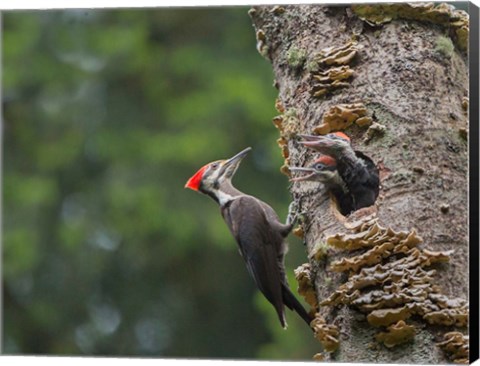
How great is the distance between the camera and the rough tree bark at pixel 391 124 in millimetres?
3455

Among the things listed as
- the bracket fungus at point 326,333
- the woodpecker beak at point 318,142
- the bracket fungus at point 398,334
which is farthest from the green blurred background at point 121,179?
the bracket fungus at point 398,334

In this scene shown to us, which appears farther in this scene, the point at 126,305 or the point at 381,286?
the point at 126,305

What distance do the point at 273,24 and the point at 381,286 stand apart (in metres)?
1.03

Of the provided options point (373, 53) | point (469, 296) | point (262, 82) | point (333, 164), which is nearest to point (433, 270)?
point (469, 296)

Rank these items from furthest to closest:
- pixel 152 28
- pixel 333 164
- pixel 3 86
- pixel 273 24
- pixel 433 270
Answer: pixel 152 28 → pixel 3 86 → pixel 273 24 → pixel 333 164 → pixel 433 270

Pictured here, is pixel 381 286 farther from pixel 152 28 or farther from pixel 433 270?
pixel 152 28

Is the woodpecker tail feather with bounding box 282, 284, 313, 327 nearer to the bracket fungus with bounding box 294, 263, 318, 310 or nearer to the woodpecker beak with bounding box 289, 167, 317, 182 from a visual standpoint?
the bracket fungus with bounding box 294, 263, 318, 310

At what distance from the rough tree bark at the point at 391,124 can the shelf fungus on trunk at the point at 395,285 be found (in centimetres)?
2

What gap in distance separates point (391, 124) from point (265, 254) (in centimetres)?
62

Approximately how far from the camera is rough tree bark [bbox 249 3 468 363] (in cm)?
346

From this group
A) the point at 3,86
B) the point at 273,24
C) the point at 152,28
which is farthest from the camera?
the point at 152,28

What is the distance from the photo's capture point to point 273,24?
155 inches

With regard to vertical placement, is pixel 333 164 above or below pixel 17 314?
above

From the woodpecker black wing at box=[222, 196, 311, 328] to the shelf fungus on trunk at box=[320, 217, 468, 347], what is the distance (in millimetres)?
391
